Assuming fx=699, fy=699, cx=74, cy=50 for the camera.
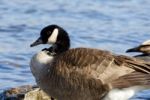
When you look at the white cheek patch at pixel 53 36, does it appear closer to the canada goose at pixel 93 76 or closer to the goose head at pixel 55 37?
the goose head at pixel 55 37

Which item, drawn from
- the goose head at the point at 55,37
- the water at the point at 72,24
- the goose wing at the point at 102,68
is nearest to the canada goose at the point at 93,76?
the goose wing at the point at 102,68

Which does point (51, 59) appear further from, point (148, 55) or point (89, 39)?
point (89, 39)

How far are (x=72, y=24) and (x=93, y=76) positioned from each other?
234 inches

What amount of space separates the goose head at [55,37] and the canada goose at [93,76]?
347mm

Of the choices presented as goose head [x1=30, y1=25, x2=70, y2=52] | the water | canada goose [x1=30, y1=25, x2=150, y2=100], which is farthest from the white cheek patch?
the water

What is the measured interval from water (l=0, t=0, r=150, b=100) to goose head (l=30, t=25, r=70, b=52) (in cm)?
200

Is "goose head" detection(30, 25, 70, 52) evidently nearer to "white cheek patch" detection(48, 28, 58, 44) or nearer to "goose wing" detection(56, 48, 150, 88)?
"white cheek patch" detection(48, 28, 58, 44)

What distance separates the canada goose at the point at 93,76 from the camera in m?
9.02

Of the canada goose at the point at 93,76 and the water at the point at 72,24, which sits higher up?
the canada goose at the point at 93,76

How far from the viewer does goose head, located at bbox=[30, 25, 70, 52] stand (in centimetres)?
954

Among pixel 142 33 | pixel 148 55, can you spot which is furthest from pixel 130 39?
pixel 148 55

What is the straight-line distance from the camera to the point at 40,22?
14.9 meters

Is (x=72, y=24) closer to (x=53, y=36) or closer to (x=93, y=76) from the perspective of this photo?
(x=53, y=36)

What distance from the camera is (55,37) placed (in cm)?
955
